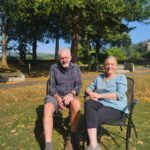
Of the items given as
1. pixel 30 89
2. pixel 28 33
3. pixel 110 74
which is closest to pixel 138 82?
pixel 30 89

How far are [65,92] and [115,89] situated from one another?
970 mm

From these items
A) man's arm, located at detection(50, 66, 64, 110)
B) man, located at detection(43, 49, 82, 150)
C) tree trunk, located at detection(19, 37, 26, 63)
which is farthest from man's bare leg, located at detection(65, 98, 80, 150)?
tree trunk, located at detection(19, 37, 26, 63)

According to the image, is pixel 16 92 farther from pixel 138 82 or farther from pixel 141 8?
pixel 141 8

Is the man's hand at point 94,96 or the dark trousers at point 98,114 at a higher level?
the man's hand at point 94,96

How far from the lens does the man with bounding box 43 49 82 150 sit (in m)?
7.74

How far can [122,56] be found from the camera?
64.1m

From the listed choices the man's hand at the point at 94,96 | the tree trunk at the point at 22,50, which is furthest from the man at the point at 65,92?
the tree trunk at the point at 22,50

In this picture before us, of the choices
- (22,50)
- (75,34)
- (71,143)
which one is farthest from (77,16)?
(22,50)

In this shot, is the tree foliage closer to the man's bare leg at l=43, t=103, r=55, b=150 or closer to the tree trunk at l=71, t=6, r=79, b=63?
the tree trunk at l=71, t=6, r=79, b=63

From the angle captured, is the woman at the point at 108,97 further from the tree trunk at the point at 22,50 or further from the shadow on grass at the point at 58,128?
the tree trunk at the point at 22,50

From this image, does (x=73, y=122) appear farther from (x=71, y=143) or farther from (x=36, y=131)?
(x=36, y=131)

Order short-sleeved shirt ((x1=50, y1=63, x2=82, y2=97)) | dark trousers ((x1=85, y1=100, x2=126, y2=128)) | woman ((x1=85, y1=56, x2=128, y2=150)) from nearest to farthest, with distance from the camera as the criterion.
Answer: dark trousers ((x1=85, y1=100, x2=126, y2=128)), woman ((x1=85, y1=56, x2=128, y2=150)), short-sleeved shirt ((x1=50, y1=63, x2=82, y2=97))

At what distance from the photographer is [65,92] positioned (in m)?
8.21

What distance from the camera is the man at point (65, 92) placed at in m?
7.74
